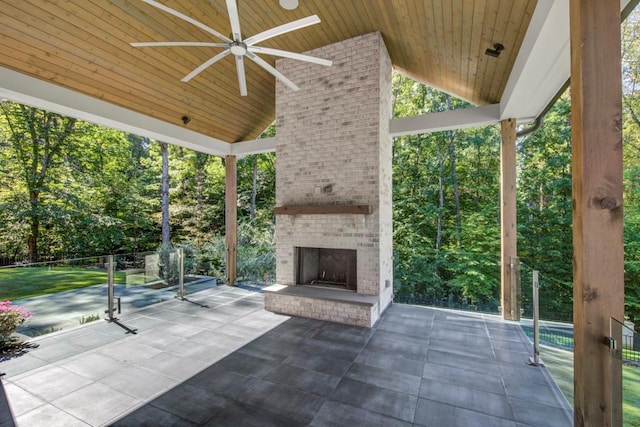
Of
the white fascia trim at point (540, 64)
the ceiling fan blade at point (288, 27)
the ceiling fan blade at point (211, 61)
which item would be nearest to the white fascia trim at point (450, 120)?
the white fascia trim at point (540, 64)

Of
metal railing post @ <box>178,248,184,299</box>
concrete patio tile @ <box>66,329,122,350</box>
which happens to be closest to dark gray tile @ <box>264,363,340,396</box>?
concrete patio tile @ <box>66,329,122,350</box>

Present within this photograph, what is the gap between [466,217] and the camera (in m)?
9.81

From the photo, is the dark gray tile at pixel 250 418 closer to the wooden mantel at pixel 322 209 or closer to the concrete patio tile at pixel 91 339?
the concrete patio tile at pixel 91 339

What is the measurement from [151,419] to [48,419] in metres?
0.84

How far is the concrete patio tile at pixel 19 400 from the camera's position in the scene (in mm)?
2566

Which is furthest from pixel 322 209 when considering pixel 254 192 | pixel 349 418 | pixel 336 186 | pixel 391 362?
pixel 254 192

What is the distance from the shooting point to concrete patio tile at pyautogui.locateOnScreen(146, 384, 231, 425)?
2.49 meters

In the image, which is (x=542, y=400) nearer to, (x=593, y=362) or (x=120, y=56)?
(x=593, y=362)

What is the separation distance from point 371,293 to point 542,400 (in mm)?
2429

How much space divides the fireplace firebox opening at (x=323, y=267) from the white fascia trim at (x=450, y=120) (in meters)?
2.42

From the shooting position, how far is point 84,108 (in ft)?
14.4

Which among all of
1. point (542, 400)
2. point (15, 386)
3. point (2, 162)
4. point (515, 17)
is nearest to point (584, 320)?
point (542, 400)

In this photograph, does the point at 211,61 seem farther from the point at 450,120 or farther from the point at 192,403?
the point at 450,120

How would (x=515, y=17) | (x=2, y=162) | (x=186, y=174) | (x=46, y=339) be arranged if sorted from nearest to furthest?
(x=515, y=17) → (x=46, y=339) → (x=2, y=162) → (x=186, y=174)
